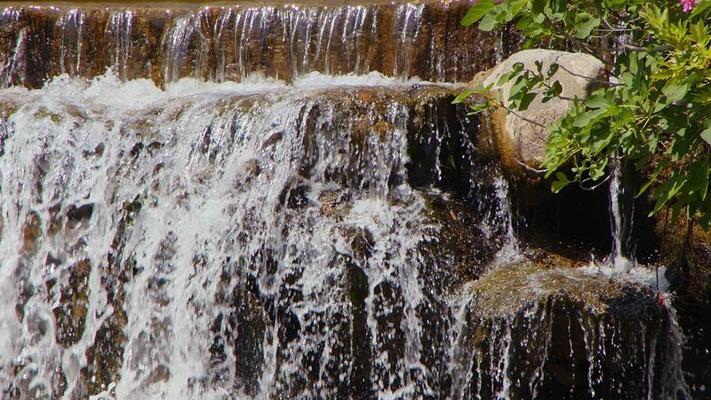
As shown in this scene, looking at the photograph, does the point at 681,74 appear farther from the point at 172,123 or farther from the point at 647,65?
the point at 172,123

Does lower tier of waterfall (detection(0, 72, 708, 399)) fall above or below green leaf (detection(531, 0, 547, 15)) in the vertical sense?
below

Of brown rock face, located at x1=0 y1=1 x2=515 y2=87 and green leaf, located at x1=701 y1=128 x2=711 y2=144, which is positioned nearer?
green leaf, located at x1=701 y1=128 x2=711 y2=144

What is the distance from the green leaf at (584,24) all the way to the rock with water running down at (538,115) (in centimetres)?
183

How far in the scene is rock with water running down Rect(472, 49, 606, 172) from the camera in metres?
6.56

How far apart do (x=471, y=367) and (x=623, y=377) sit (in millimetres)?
846

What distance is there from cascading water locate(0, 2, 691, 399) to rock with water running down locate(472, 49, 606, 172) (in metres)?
0.19

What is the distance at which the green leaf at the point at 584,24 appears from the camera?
4.49 metres

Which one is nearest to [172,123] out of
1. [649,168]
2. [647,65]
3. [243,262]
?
[243,262]

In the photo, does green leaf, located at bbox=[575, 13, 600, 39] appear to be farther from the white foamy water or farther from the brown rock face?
the brown rock face

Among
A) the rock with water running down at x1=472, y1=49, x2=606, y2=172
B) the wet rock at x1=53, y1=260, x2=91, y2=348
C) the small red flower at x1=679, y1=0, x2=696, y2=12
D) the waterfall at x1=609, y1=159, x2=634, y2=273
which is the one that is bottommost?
the wet rock at x1=53, y1=260, x2=91, y2=348

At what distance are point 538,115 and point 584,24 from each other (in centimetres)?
211

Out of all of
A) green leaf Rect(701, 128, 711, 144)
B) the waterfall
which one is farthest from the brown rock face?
green leaf Rect(701, 128, 711, 144)

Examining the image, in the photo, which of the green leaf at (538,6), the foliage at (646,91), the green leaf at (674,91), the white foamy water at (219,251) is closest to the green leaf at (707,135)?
the foliage at (646,91)

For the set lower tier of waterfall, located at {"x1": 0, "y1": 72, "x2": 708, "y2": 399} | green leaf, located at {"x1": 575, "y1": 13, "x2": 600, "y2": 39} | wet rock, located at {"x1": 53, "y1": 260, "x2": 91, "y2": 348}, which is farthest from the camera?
wet rock, located at {"x1": 53, "y1": 260, "x2": 91, "y2": 348}
